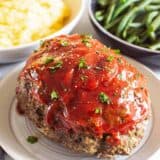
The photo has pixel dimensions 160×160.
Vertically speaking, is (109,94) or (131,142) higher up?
(109,94)

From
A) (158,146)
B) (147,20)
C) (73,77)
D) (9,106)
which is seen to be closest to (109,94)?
(73,77)

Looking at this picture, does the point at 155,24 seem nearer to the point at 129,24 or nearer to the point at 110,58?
the point at 129,24

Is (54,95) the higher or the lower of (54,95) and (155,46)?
the higher

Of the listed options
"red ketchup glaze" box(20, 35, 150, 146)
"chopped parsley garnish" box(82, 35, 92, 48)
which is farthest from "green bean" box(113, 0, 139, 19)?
"red ketchup glaze" box(20, 35, 150, 146)

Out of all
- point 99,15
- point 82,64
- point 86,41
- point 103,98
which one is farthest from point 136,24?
point 103,98

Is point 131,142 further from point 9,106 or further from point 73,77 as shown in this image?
point 9,106

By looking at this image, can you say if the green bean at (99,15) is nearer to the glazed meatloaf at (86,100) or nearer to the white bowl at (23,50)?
the white bowl at (23,50)
